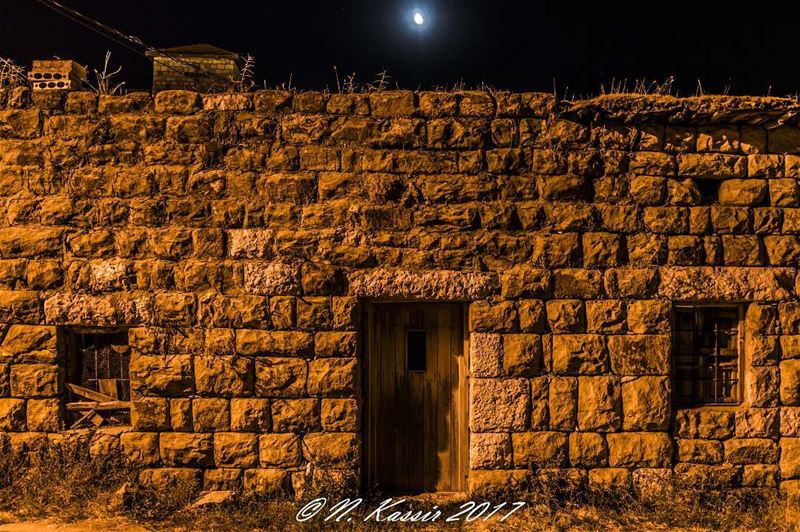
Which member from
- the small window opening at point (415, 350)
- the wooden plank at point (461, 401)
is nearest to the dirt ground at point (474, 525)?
the wooden plank at point (461, 401)

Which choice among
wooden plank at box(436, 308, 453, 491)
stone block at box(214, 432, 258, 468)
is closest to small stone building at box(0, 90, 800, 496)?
stone block at box(214, 432, 258, 468)

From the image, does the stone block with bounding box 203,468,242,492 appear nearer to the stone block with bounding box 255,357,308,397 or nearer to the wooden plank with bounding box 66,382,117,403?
the stone block with bounding box 255,357,308,397

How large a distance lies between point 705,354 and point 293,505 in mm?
4030

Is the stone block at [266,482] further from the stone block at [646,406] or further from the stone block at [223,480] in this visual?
the stone block at [646,406]

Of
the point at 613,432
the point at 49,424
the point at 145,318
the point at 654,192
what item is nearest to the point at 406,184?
the point at 654,192

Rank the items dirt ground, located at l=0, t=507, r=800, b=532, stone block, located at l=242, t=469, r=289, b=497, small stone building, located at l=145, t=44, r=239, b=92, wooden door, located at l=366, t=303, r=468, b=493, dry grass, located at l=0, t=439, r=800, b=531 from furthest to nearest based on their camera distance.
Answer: small stone building, located at l=145, t=44, r=239, b=92 < wooden door, located at l=366, t=303, r=468, b=493 < stone block, located at l=242, t=469, r=289, b=497 < dry grass, located at l=0, t=439, r=800, b=531 < dirt ground, located at l=0, t=507, r=800, b=532

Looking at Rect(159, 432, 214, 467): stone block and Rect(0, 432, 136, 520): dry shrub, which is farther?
Rect(159, 432, 214, 467): stone block

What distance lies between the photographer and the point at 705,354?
496cm

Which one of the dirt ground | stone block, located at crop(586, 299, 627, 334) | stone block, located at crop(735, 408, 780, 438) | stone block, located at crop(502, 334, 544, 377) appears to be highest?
stone block, located at crop(586, 299, 627, 334)

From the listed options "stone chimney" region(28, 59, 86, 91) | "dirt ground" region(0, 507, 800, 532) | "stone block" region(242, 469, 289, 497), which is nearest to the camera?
"dirt ground" region(0, 507, 800, 532)

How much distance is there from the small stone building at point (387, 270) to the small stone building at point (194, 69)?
2.68 m

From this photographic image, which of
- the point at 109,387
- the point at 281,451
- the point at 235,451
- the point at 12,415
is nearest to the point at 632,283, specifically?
the point at 281,451

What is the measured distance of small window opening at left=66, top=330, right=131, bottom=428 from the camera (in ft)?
16.0

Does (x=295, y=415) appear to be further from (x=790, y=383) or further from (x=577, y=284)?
(x=790, y=383)
